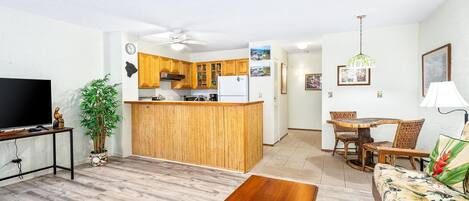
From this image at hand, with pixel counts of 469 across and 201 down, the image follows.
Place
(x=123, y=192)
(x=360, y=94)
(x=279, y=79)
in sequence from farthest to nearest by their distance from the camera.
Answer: (x=279, y=79) < (x=360, y=94) < (x=123, y=192)

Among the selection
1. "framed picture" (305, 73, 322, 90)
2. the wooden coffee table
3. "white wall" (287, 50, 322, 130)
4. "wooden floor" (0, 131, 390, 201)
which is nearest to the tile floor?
"wooden floor" (0, 131, 390, 201)

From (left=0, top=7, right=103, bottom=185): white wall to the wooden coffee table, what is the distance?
3301mm

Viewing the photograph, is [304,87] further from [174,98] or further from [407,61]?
[174,98]

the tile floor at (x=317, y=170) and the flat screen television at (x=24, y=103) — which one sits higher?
the flat screen television at (x=24, y=103)

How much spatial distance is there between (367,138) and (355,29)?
6.53 ft

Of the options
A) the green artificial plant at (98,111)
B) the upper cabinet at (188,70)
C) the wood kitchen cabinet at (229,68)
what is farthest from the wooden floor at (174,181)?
the wood kitchen cabinet at (229,68)

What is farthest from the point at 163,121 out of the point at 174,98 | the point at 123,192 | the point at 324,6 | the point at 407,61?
the point at 407,61

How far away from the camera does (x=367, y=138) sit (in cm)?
363

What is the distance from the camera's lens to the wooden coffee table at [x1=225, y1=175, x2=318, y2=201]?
1769mm

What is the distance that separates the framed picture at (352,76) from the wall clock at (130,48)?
158 inches

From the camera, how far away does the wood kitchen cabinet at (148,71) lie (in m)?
5.00

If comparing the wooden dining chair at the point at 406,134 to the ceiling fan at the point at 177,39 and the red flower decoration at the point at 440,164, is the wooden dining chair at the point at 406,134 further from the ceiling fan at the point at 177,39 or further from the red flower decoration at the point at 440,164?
the ceiling fan at the point at 177,39

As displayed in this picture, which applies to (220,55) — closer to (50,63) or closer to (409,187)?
(50,63)

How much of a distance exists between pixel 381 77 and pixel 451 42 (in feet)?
4.37
